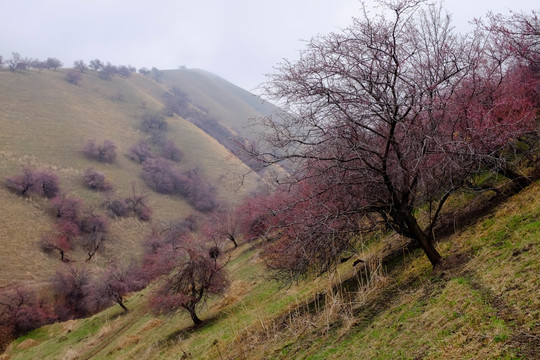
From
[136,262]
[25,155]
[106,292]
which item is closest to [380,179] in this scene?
[106,292]

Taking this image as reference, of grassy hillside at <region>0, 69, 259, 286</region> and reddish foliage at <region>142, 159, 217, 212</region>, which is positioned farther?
reddish foliage at <region>142, 159, 217, 212</region>

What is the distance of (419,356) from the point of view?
4105mm

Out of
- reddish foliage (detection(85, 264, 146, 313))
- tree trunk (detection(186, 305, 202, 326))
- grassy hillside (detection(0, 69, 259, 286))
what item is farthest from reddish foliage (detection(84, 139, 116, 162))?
tree trunk (detection(186, 305, 202, 326))

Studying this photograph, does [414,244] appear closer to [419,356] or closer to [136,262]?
[419,356]

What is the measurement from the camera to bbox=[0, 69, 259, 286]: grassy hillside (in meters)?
44.0

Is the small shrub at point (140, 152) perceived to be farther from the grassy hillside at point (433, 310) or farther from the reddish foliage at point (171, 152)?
the grassy hillside at point (433, 310)

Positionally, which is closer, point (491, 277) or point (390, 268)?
point (491, 277)

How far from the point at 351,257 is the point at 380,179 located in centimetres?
618

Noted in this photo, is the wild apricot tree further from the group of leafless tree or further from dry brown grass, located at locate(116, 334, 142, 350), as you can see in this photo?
the group of leafless tree

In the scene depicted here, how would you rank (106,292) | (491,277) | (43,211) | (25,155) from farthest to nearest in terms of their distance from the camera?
(25,155) < (43,211) < (106,292) < (491,277)

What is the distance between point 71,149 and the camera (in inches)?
2694

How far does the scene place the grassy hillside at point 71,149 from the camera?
144 feet

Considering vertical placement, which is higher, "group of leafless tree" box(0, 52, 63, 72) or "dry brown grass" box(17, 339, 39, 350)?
"group of leafless tree" box(0, 52, 63, 72)

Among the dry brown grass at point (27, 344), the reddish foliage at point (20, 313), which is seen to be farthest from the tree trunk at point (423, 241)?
the reddish foliage at point (20, 313)
